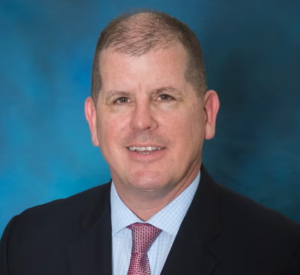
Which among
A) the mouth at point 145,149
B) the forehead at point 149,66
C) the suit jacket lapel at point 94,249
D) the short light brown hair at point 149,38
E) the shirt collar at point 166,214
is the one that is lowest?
the suit jacket lapel at point 94,249

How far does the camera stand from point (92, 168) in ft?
17.9

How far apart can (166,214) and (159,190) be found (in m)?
0.16

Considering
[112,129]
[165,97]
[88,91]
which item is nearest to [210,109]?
[165,97]

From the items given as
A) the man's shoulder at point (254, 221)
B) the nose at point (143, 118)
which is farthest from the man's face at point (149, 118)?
the man's shoulder at point (254, 221)

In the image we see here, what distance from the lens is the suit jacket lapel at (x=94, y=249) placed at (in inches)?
156

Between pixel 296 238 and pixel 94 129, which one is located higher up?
pixel 94 129

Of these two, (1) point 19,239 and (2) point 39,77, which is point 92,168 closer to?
(2) point 39,77

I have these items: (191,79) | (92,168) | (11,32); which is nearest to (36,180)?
(92,168)

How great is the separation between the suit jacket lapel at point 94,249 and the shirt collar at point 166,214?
6 cm

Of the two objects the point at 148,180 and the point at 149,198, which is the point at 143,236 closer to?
the point at 149,198

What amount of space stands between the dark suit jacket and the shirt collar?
0.18 ft

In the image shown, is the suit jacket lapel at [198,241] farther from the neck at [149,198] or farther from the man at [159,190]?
the neck at [149,198]

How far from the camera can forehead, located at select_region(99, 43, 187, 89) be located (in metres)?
3.76

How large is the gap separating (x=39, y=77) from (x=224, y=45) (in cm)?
145
